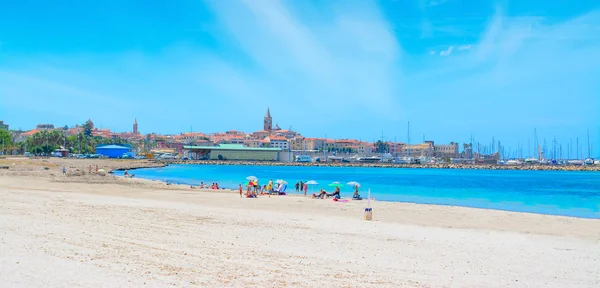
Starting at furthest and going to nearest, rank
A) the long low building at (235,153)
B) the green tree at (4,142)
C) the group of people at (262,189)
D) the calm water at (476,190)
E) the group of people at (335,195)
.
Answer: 1. the long low building at (235,153)
2. the green tree at (4,142)
3. the calm water at (476,190)
4. the group of people at (335,195)
5. the group of people at (262,189)

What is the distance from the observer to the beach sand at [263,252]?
864 cm

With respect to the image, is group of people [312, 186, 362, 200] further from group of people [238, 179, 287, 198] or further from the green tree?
the green tree

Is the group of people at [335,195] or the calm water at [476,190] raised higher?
the group of people at [335,195]

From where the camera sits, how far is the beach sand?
8.64m

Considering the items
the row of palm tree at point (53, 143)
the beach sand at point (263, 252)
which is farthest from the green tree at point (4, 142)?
the beach sand at point (263, 252)

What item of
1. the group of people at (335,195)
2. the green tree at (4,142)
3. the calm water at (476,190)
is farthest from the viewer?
the green tree at (4,142)

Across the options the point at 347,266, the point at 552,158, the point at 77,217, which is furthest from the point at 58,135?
the point at 552,158

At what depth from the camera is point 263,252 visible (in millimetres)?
11297

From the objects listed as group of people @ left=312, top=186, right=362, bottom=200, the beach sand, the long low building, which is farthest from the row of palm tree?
the beach sand

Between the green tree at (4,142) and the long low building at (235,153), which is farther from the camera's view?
the long low building at (235,153)

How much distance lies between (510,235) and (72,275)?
13.6m

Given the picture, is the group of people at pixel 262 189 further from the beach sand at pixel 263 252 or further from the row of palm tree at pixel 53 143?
the row of palm tree at pixel 53 143

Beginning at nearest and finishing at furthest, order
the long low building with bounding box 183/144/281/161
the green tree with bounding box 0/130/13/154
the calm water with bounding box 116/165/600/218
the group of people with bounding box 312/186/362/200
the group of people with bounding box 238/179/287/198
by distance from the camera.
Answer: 1. the group of people with bounding box 238/179/287/198
2. the group of people with bounding box 312/186/362/200
3. the calm water with bounding box 116/165/600/218
4. the green tree with bounding box 0/130/13/154
5. the long low building with bounding box 183/144/281/161

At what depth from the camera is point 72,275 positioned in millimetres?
8148
